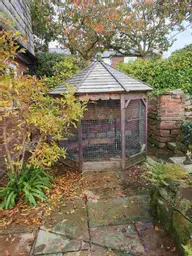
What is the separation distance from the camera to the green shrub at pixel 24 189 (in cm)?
300

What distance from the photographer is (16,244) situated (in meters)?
2.29

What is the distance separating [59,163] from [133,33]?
35.6 ft

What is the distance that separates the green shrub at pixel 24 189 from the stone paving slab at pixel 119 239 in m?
1.18

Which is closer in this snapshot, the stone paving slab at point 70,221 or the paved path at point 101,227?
the paved path at point 101,227

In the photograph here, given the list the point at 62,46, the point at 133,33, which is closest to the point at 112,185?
the point at 62,46

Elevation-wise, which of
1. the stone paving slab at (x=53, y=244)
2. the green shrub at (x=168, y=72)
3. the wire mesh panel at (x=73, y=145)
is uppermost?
the green shrub at (x=168, y=72)

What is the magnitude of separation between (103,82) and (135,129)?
1.48 metres

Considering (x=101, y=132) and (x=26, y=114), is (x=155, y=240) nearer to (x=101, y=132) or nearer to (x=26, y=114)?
(x=26, y=114)

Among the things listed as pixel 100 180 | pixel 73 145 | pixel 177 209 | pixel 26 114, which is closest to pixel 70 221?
pixel 100 180

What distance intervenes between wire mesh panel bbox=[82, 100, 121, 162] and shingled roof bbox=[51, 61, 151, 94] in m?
0.70

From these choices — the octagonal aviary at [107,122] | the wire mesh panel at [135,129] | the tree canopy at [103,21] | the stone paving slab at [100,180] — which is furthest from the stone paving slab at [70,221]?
the tree canopy at [103,21]

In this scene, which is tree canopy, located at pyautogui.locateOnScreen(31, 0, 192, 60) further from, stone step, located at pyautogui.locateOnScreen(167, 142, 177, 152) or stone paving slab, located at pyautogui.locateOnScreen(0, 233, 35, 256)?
stone paving slab, located at pyautogui.locateOnScreen(0, 233, 35, 256)

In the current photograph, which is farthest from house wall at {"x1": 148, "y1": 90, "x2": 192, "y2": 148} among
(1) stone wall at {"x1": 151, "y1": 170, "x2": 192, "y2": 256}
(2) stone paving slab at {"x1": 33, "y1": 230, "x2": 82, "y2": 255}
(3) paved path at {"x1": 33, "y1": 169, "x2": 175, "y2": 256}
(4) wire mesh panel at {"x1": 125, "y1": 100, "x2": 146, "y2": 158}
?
(2) stone paving slab at {"x1": 33, "y1": 230, "x2": 82, "y2": 255}

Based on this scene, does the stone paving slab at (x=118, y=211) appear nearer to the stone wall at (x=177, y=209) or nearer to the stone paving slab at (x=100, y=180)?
the stone wall at (x=177, y=209)
